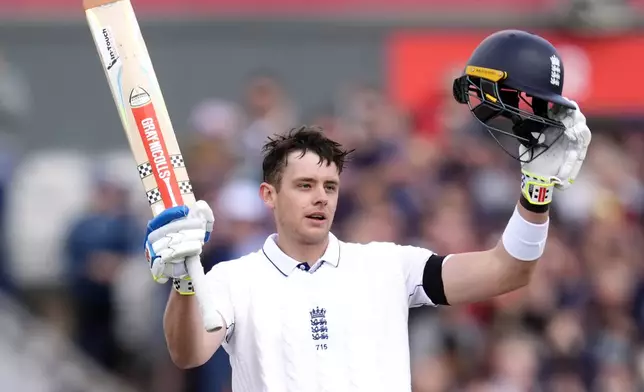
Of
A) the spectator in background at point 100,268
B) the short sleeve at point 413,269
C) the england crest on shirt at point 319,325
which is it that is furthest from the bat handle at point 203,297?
the spectator in background at point 100,268

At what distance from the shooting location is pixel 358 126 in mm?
11109

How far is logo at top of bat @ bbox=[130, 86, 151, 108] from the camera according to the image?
18.4ft

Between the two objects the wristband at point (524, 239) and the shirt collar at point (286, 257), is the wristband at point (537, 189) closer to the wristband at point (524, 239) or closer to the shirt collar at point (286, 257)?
the wristband at point (524, 239)

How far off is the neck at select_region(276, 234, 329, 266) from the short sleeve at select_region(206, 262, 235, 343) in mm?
266

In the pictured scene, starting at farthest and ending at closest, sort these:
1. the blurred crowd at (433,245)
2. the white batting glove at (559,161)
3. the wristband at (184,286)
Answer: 1. the blurred crowd at (433,245)
2. the white batting glove at (559,161)
3. the wristband at (184,286)

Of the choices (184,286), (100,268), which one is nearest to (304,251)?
(184,286)

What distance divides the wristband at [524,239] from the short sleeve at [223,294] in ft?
3.71

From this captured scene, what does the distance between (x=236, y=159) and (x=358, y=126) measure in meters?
1.16

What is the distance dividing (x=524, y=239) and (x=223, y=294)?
123 centimetres

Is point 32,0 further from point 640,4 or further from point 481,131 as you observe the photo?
point 640,4

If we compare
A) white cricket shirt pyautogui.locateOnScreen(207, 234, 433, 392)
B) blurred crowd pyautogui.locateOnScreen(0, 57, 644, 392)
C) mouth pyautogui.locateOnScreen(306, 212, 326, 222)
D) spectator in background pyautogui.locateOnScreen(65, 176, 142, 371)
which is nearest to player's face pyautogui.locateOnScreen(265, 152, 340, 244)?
mouth pyautogui.locateOnScreen(306, 212, 326, 222)

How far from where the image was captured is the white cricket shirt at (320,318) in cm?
548

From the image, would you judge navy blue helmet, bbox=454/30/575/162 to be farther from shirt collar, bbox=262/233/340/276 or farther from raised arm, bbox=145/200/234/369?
raised arm, bbox=145/200/234/369

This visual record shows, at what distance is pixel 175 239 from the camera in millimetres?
5129
